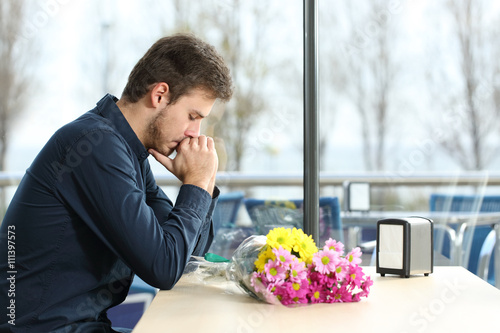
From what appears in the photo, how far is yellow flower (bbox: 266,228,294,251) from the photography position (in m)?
1.30

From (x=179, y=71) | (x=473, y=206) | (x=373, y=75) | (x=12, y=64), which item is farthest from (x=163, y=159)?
(x=373, y=75)

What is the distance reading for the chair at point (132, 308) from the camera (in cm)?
234

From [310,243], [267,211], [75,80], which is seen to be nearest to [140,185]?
[310,243]

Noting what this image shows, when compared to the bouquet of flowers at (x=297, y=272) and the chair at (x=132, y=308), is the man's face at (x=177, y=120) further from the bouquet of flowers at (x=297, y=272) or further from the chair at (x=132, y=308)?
the chair at (x=132, y=308)

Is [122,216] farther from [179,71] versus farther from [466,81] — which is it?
[466,81]

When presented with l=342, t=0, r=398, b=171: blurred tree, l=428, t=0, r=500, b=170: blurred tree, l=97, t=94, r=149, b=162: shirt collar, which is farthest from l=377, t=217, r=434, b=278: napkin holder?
l=428, t=0, r=500, b=170: blurred tree

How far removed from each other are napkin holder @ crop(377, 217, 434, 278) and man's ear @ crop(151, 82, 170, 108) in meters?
0.69

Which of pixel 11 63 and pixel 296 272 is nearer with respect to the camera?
pixel 296 272

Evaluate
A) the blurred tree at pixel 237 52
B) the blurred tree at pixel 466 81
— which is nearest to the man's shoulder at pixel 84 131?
the blurred tree at pixel 237 52

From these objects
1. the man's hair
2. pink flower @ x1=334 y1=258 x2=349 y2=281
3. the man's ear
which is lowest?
pink flower @ x1=334 y1=258 x2=349 y2=281

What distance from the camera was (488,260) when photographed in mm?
3281

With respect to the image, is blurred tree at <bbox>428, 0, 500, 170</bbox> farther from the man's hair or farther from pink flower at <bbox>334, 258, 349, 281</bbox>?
pink flower at <bbox>334, 258, 349, 281</bbox>

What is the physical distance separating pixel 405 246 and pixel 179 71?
2.56ft

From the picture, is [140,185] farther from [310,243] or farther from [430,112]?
[430,112]
